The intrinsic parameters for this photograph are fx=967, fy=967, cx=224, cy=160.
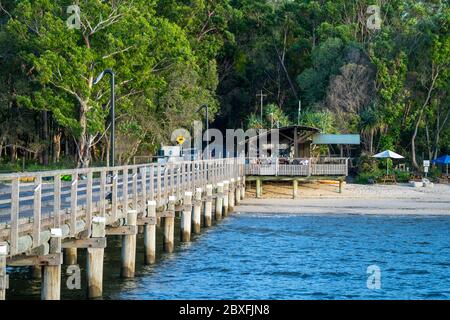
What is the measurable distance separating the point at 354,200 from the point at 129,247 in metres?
33.4

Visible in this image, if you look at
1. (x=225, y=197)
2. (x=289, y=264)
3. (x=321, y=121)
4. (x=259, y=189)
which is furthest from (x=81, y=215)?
(x=321, y=121)

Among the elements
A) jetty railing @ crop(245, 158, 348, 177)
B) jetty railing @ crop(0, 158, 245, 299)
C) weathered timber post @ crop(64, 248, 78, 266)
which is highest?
jetty railing @ crop(245, 158, 348, 177)

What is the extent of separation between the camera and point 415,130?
255 feet

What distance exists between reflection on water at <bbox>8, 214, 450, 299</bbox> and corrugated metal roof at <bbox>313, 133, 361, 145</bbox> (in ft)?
70.4

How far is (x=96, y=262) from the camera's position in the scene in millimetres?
22109

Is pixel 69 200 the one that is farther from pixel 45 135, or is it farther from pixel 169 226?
pixel 45 135

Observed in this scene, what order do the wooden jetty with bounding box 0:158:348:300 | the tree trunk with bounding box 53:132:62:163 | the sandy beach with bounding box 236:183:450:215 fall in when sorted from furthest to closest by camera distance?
the tree trunk with bounding box 53:132:62:163
the sandy beach with bounding box 236:183:450:215
the wooden jetty with bounding box 0:158:348:300

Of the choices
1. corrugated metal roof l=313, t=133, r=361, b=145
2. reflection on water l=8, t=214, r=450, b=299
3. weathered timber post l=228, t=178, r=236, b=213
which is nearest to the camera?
reflection on water l=8, t=214, r=450, b=299

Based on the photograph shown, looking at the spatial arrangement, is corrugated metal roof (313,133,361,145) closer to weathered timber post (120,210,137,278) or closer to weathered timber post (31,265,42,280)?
weathered timber post (31,265,42,280)

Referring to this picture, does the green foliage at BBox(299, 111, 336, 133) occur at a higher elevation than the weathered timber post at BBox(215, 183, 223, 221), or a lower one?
higher

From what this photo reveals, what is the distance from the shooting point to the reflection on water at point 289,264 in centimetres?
2539

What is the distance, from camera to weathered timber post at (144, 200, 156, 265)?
28484mm

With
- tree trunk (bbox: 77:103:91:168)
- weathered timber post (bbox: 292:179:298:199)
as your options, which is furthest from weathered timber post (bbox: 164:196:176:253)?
tree trunk (bbox: 77:103:91:168)
